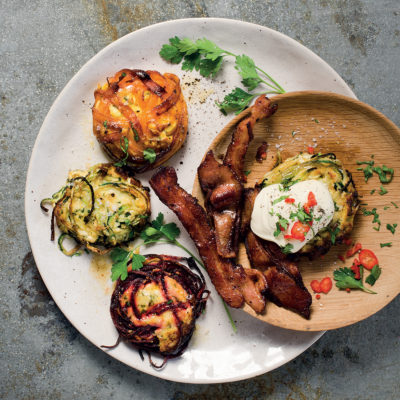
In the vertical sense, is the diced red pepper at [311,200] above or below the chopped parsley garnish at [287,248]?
above

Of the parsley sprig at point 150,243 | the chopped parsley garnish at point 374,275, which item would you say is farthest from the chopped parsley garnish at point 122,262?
the chopped parsley garnish at point 374,275

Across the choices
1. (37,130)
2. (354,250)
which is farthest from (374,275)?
(37,130)

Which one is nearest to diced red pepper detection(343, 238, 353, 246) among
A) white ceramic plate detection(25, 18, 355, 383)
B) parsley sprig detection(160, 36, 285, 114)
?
white ceramic plate detection(25, 18, 355, 383)

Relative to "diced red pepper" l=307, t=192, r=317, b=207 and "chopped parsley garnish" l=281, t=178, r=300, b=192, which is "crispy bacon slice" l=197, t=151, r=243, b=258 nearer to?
"chopped parsley garnish" l=281, t=178, r=300, b=192

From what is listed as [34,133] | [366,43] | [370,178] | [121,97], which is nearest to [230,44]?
[121,97]

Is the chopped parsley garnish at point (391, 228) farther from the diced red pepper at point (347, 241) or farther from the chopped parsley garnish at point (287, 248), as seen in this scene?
the chopped parsley garnish at point (287, 248)
